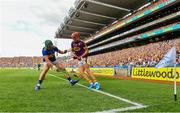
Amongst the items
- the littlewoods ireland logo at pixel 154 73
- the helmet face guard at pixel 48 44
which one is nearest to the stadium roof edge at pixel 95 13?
the littlewoods ireland logo at pixel 154 73

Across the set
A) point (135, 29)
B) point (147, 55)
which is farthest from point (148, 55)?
point (135, 29)

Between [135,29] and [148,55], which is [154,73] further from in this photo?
[135,29]

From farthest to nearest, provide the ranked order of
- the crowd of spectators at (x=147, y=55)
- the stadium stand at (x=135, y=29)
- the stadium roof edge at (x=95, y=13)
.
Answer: the stadium roof edge at (x=95, y=13) → the stadium stand at (x=135, y=29) → the crowd of spectators at (x=147, y=55)

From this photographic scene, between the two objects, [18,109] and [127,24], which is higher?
[127,24]

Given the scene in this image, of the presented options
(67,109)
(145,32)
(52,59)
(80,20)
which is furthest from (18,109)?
(80,20)

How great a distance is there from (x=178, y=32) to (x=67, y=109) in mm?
37246

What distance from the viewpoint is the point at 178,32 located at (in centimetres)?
4059

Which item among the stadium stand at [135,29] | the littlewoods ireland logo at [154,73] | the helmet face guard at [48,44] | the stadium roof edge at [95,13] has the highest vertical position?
the stadium roof edge at [95,13]

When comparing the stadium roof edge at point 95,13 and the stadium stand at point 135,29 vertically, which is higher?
the stadium roof edge at point 95,13

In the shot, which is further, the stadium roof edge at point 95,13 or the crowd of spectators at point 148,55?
the stadium roof edge at point 95,13

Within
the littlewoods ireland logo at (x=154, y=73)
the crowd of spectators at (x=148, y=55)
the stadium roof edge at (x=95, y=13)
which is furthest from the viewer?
the stadium roof edge at (x=95, y=13)

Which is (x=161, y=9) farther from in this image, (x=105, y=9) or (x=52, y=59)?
(x=52, y=59)

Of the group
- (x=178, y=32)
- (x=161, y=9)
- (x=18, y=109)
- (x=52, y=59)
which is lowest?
(x=18, y=109)

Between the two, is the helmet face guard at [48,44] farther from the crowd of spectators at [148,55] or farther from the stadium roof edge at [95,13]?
the stadium roof edge at [95,13]
